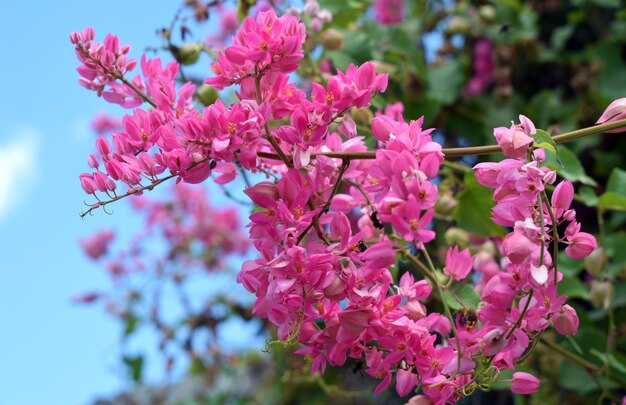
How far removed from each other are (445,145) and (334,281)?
1290mm

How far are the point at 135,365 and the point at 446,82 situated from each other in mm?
1221

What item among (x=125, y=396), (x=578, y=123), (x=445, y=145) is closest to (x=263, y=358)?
(x=125, y=396)

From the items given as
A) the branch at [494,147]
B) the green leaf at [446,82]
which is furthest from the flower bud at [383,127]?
the green leaf at [446,82]

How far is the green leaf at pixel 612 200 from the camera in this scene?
42.9 inches

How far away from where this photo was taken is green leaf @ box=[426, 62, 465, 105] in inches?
66.6

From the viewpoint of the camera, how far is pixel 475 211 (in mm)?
1082

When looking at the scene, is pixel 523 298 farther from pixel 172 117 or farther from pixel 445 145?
pixel 445 145

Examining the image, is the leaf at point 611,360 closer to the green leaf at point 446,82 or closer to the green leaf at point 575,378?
the green leaf at point 575,378

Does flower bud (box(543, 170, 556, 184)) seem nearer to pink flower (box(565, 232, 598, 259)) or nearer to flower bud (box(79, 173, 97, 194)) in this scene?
pink flower (box(565, 232, 598, 259))

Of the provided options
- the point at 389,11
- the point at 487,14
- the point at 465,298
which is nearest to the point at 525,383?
the point at 465,298

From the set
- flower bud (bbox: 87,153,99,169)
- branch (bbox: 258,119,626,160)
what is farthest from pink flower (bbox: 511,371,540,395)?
flower bud (bbox: 87,153,99,169)

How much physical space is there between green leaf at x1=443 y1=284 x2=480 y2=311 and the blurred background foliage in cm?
24

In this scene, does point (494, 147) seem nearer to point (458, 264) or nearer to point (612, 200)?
point (458, 264)

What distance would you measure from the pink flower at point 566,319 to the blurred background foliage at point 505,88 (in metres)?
Result: 0.42
